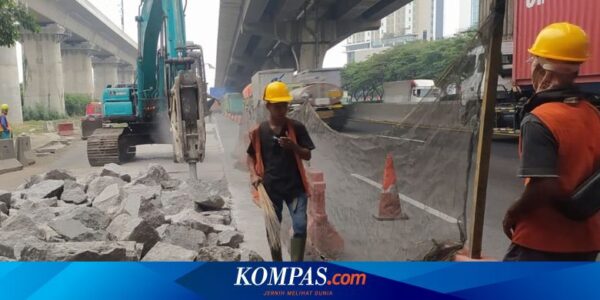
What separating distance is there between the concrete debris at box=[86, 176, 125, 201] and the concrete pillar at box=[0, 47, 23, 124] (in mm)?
29921

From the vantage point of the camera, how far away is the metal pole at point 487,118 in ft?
9.93

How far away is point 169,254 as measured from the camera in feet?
17.7

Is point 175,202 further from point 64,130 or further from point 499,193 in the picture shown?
point 64,130

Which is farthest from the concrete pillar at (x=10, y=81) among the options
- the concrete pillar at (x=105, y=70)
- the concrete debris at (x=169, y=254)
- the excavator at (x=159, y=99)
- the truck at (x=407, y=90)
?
the concrete debris at (x=169, y=254)

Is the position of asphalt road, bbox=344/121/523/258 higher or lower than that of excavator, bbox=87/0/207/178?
lower

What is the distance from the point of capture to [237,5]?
121ft

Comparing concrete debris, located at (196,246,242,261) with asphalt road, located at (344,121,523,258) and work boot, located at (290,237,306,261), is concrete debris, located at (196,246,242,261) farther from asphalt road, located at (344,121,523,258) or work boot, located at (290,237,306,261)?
asphalt road, located at (344,121,523,258)

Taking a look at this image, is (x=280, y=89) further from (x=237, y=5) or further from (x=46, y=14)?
(x=46, y=14)

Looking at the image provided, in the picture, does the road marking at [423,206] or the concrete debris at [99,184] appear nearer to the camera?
the road marking at [423,206]

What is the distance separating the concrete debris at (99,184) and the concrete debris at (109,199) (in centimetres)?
37

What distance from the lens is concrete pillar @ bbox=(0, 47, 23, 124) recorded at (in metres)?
35.7

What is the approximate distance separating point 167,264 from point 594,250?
190 centimetres

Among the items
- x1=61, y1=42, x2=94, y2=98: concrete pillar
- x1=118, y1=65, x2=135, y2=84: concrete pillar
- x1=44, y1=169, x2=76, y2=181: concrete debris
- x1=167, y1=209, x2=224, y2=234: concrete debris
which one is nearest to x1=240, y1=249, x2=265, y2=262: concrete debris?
x1=167, y1=209, x2=224, y2=234: concrete debris

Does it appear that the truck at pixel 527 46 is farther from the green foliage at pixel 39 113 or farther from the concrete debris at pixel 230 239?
the green foliage at pixel 39 113
